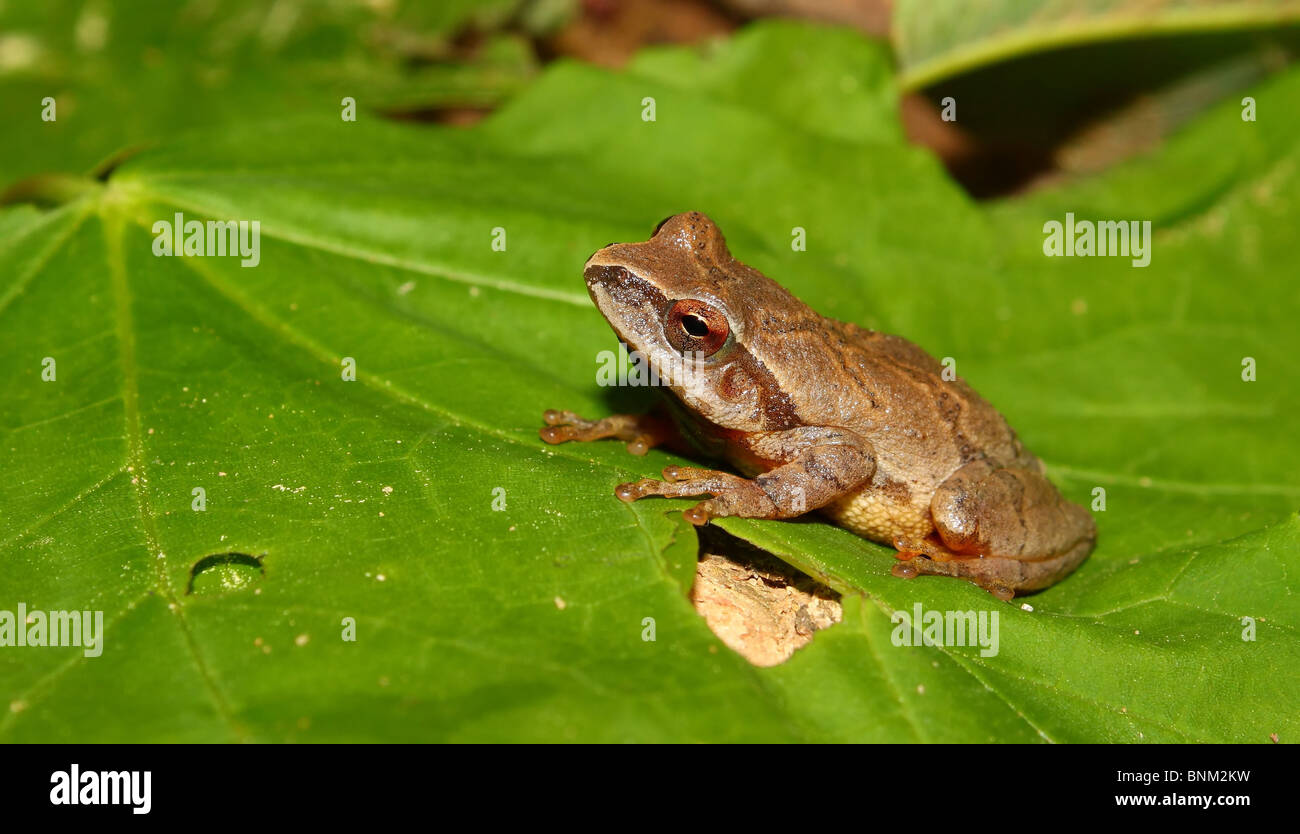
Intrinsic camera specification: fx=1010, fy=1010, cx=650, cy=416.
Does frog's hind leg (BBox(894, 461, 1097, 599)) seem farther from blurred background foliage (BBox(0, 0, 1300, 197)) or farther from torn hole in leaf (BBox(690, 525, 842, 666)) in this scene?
blurred background foliage (BBox(0, 0, 1300, 197))

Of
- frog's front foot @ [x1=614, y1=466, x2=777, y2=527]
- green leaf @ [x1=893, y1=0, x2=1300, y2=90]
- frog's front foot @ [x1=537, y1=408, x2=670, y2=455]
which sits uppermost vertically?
green leaf @ [x1=893, y1=0, x2=1300, y2=90]

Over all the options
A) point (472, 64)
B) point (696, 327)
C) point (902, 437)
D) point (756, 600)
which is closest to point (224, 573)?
point (756, 600)

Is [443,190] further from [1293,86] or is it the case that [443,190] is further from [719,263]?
[1293,86]

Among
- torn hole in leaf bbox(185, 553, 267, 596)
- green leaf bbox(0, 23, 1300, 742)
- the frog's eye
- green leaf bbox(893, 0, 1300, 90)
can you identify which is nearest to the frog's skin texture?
the frog's eye

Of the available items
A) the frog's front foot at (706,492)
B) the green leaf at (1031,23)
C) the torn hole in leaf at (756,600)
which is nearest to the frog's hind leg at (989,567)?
the torn hole in leaf at (756,600)

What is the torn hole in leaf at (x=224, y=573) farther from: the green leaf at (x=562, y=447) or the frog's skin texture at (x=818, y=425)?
the frog's skin texture at (x=818, y=425)

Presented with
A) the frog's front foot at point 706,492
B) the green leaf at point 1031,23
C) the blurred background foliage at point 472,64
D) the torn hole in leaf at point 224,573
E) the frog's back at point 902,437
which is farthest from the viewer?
the blurred background foliage at point 472,64
